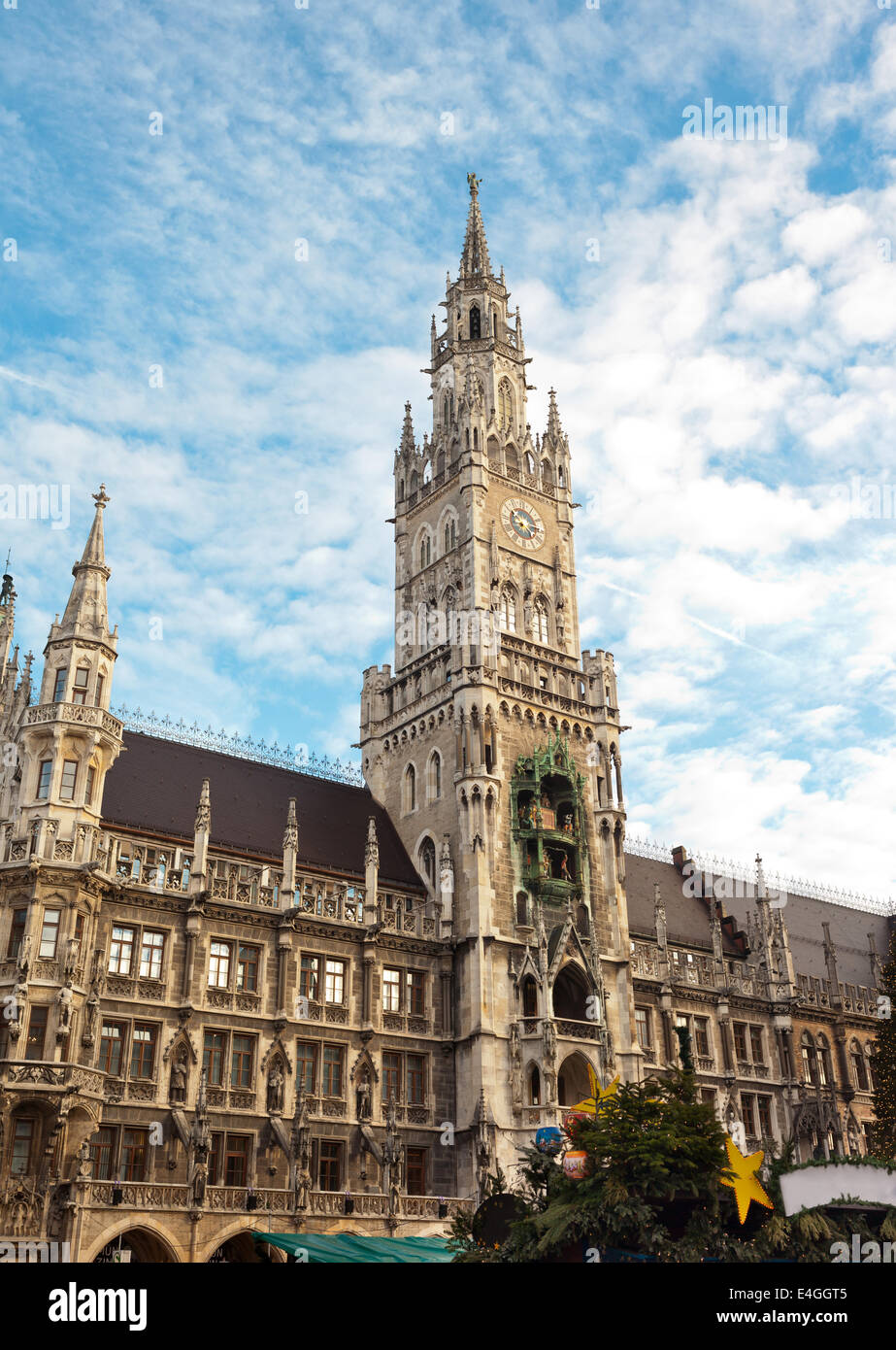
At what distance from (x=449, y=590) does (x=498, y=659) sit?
4.81 meters

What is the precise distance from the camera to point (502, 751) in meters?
48.8

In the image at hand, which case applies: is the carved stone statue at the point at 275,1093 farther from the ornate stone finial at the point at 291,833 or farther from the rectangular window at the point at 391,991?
the ornate stone finial at the point at 291,833

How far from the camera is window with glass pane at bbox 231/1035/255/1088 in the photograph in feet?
128

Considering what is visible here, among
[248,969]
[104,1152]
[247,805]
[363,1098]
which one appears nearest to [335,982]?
[248,969]

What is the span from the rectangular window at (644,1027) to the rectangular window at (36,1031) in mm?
24984

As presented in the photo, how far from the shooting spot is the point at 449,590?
2116 inches

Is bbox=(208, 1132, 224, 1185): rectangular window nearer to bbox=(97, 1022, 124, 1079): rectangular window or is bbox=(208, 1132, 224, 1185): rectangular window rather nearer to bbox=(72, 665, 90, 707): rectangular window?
bbox=(97, 1022, 124, 1079): rectangular window

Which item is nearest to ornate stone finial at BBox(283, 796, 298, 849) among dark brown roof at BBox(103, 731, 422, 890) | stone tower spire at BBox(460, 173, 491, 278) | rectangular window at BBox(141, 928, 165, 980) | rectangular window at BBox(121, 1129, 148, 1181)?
dark brown roof at BBox(103, 731, 422, 890)

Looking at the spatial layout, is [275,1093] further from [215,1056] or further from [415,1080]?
[415,1080]

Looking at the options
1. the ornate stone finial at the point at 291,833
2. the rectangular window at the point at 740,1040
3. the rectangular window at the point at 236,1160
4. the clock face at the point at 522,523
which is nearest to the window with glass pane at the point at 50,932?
the rectangular window at the point at 236,1160

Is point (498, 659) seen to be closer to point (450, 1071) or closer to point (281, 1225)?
point (450, 1071)

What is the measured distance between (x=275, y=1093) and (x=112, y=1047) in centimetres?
561

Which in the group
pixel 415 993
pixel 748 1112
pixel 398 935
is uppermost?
pixel 398 935
